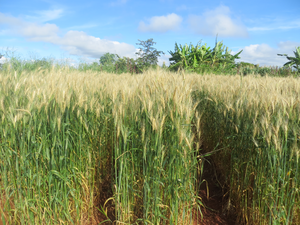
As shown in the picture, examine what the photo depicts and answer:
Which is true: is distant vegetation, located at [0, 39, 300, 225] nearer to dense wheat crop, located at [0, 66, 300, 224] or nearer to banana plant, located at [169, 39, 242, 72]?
dense wheat crop, located at [0, 66, 300, 224]

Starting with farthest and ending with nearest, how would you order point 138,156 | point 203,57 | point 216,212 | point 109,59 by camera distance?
point 109,59
point 203,57
point 216,212
point 138,156

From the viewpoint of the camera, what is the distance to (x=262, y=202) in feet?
6.14

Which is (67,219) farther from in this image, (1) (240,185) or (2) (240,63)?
(2) (240,63)

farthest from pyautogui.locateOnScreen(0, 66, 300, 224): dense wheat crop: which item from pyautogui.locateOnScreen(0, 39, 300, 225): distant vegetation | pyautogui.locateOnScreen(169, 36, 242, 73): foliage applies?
pyautogui.locateOnScreen(169, 36, 242, 73): foliage

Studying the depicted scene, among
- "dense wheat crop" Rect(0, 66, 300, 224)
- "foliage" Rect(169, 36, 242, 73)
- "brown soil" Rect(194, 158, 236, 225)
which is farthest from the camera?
"foliage" Rect(169, 36, 242, 73)

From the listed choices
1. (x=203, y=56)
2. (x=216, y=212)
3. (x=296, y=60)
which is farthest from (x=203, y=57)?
(x=216, y=212)

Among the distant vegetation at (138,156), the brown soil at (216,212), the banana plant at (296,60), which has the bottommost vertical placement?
the brown soil at (216,212)

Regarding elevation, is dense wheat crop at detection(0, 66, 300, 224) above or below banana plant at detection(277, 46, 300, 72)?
below

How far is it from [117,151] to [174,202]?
633 millimetres

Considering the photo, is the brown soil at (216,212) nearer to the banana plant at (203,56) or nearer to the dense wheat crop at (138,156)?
the dense wheat crop at (138,156)

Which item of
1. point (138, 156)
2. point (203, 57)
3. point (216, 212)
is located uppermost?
point (203, 57)

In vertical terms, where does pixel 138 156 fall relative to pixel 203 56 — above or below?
below

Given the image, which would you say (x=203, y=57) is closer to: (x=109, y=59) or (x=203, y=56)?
(x=203, y=56)

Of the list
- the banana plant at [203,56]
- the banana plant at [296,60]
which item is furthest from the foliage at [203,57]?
the banana plant at [296,60]
